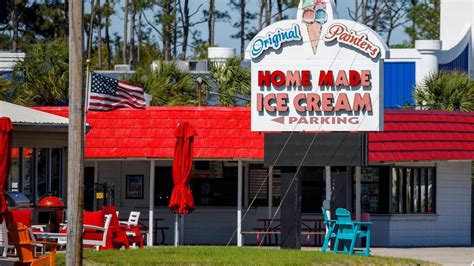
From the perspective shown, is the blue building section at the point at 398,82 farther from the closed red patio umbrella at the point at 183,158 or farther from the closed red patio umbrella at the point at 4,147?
the closed red patio umbrella at the point at 4,147

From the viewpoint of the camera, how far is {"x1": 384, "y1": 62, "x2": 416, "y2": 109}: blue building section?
48.7 m

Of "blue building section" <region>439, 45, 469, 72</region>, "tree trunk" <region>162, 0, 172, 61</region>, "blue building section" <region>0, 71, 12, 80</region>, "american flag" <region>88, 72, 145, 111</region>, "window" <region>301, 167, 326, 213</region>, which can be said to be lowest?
"window" <region>301, 167, 326, 213</region>

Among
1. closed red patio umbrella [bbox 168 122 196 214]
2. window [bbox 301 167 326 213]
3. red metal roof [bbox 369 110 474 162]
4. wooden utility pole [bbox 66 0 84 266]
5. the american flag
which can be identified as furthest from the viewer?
window [bbox 301 167 326 213]

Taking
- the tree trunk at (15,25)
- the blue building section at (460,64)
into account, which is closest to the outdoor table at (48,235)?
the blue building section at (460,64)

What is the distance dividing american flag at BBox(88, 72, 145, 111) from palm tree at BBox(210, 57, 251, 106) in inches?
430

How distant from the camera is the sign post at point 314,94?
2862cm

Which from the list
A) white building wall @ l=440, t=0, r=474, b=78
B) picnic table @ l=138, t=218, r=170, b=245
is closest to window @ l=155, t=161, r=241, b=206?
picnic table @ l=138, t=218, r=170, b=245

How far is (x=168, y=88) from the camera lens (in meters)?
42.8

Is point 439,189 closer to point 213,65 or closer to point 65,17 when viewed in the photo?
point 213,65

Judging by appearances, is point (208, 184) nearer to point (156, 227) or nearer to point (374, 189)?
point (156, 227)

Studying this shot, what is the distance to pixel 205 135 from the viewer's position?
3194 cm

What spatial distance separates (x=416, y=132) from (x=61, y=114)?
9.46 metres

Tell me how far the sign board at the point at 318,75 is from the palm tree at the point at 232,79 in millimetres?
13178

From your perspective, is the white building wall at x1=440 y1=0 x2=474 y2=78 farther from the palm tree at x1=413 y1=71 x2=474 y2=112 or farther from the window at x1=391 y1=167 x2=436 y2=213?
the window at x1=391 y1=167 x2=436 y2=213
